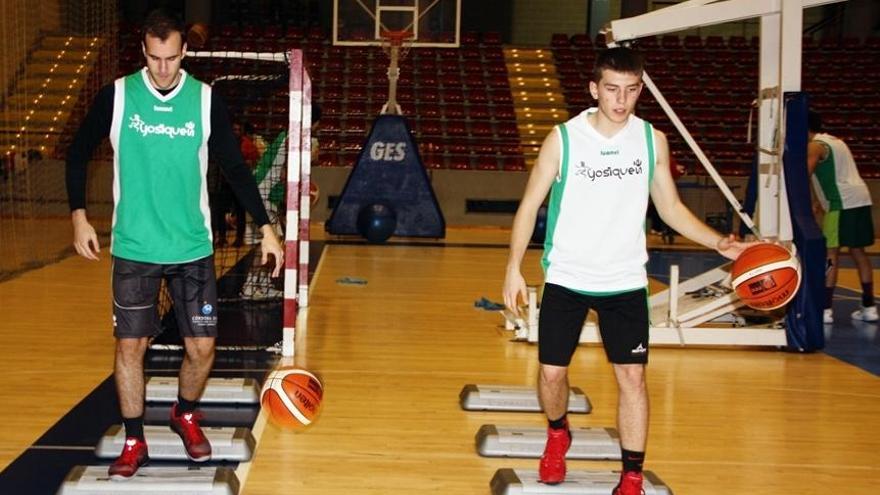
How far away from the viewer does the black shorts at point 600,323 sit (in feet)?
13.9

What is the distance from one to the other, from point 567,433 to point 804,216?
3.93 meters

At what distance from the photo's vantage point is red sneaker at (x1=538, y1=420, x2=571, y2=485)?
4.50m

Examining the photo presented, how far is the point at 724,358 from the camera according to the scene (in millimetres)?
7836

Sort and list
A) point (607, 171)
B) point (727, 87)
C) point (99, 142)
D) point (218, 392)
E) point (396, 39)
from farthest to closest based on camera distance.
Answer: point (727, 87), point (396, 39), point (218, 392), point (99, 142), point (607, 171)

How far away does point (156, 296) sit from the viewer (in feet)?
14.8

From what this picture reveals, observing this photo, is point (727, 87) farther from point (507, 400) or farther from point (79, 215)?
point (79, 215)

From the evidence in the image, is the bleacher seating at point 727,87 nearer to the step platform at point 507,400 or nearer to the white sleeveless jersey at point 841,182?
the white sleeveless jersey at point 841,182

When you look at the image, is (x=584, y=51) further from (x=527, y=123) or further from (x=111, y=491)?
(x=111, y=491)

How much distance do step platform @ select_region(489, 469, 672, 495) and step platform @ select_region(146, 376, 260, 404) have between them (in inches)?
73.8

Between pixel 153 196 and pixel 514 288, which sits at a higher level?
pixel 153 196

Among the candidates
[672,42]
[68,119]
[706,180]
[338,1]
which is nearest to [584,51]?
[672,42]

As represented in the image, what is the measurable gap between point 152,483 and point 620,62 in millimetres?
2509

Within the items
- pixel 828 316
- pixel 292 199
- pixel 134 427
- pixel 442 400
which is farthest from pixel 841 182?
pixel 134 427

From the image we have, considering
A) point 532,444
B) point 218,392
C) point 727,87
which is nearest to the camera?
point 532,444
